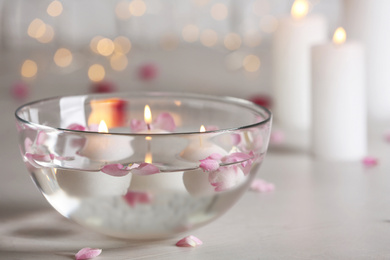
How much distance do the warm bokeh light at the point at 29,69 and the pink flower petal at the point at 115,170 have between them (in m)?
1.14

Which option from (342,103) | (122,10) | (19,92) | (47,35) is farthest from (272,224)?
(122,10)

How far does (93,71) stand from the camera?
5.55 feet

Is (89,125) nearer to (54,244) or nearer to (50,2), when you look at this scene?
(54,244)

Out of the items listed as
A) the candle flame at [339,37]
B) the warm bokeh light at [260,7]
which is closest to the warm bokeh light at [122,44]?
the warm bokeh light at [260,7]

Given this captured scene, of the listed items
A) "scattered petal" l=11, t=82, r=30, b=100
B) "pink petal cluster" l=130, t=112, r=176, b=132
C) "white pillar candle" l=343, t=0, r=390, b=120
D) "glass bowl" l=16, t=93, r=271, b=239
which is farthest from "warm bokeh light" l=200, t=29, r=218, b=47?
"glass bowl" l=16, t=93, r=271, b=239

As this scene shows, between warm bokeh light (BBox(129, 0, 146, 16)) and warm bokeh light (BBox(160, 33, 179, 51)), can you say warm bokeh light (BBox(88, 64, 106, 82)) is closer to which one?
warm bokeh light (BBox(160, 33, 179, 51))

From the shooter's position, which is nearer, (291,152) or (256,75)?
(291,152)

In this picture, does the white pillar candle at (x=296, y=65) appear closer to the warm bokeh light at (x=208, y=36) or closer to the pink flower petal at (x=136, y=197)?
the pink flower petal at (x=136, y=197)

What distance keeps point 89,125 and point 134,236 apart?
20 centimetres

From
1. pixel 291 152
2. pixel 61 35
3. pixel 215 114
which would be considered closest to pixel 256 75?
pixel 291 152

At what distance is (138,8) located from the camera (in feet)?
7.32

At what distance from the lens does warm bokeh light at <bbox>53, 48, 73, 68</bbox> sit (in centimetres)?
179

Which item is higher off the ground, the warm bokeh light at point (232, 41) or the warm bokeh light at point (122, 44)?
the warm bokeh light at point (122, 44)

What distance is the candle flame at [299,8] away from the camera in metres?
1.22
